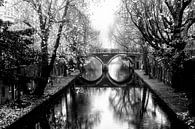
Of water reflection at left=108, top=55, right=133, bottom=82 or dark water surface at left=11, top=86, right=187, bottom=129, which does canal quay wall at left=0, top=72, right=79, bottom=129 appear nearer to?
dark water surface at left=11, top=86, right=187, bottom=129

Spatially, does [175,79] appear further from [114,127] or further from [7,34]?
[7,34]

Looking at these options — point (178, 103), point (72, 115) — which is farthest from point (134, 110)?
point (72, 115)

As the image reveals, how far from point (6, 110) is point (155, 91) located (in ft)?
50.7

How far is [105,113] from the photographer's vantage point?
22.6 meters

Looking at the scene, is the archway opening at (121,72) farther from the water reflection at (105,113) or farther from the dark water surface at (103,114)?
the dark water surface at (103,114)

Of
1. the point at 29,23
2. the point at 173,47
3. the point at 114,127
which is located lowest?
the point at 114,127

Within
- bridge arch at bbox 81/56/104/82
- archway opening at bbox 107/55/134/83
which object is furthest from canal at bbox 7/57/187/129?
bridge arch at bbox 81/56/104/82

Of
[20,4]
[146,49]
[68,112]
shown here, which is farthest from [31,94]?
[146,49]

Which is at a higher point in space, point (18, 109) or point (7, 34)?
point (7, 34)

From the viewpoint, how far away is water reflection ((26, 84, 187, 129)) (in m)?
18.5

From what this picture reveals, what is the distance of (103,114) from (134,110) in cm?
297

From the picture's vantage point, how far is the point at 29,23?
25.2 metres

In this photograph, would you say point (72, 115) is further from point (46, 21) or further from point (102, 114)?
point (46, 21)

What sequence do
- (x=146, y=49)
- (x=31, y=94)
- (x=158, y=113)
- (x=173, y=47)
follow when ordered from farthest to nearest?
(x=146, y=49) → (x=31, y=94) → (x=173, y=47) → (x=158, y=113)
